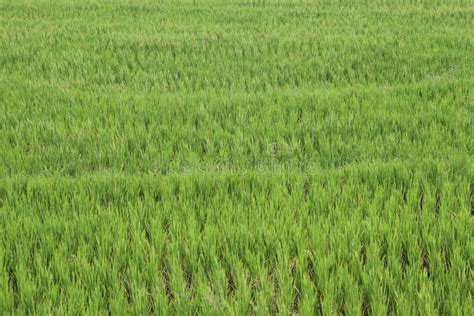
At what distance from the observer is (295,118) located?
4.27m

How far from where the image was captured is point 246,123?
4.23m

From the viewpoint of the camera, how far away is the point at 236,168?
140 inches

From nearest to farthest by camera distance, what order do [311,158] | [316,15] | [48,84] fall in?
[311,158] → [48,84] → [316,15]

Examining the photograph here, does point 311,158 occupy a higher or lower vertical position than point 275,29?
lower

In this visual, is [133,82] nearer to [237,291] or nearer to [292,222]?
[292,222]

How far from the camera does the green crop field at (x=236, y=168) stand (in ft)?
6.34

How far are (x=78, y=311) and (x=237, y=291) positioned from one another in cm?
A: 58

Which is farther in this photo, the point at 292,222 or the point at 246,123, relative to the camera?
the point at 246,123

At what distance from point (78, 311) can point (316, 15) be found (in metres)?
8.29

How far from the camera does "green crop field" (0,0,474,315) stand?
1.93m

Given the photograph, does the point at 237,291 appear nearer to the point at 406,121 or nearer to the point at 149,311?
the point at 149,311

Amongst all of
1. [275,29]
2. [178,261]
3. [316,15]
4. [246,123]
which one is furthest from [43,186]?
[316,15]

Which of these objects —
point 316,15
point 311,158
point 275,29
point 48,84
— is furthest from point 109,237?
point 316,15

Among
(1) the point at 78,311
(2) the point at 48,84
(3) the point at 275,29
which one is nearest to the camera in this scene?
(1) the point at 78,311
